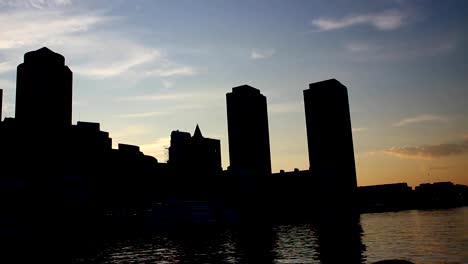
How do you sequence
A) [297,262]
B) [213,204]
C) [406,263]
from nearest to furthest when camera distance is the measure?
[406,263] → [297,262] → [213,204]

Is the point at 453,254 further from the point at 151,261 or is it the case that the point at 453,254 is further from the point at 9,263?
the point at 9,263

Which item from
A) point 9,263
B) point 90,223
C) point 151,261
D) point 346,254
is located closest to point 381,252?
point 346,254

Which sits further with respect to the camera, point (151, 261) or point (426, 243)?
point (426, 243)

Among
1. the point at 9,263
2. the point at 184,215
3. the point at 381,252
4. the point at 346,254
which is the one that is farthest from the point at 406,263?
the point at 184,215

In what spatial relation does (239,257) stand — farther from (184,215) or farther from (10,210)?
(10,210)

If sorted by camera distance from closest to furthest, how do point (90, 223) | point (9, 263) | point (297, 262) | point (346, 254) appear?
point (297, 262) → point (346, 254) → point (9, 263) → point (90, 223)

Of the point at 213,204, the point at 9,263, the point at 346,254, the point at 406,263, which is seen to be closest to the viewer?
the point at 406,263

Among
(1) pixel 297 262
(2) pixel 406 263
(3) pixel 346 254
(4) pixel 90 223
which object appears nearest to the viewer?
(2) pixel 406 263

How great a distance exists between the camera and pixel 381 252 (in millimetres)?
70688

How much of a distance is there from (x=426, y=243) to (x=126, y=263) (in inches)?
2230

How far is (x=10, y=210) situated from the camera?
627ft

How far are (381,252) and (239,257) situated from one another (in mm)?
23538

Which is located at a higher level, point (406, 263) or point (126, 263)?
point (406, 263)

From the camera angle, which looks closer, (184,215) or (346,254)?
(346,254)
